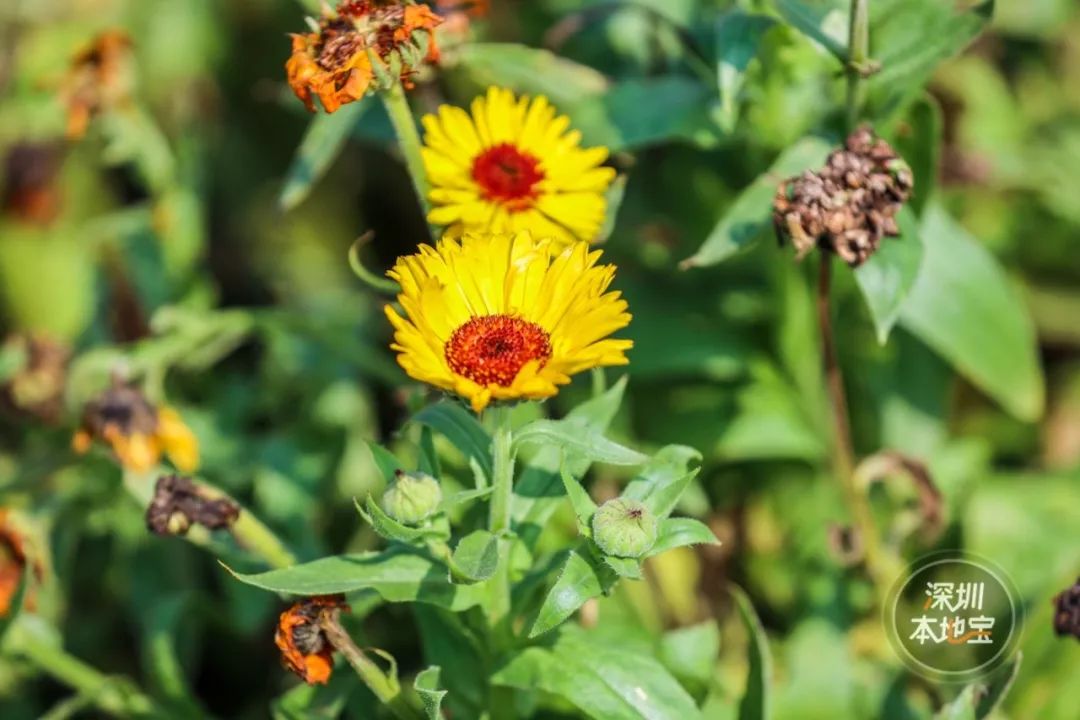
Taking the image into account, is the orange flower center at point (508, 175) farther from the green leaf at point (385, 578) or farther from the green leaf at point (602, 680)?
the green leaf at point (602, 680)

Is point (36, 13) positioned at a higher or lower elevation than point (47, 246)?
higher

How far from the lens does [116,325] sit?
2.98 metres

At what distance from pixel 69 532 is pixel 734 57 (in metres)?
1.46

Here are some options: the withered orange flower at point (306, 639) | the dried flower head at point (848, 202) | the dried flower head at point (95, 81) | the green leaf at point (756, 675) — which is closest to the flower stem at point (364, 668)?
the withered orange flower at point (306, 639)

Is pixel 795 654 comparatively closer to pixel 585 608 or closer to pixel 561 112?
pixel 585 608

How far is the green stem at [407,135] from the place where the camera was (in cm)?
149

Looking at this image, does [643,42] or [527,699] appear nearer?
[527,699]

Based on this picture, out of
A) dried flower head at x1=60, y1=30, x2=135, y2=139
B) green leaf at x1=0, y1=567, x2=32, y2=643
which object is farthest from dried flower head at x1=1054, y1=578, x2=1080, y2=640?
dried flower head at x1=60, y1=30, x2=135, y2=139

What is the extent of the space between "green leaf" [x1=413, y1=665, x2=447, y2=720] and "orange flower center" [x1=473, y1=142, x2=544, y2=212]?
1.93 feet

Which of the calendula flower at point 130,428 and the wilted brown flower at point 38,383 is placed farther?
the wilted brown flower at point 38,383

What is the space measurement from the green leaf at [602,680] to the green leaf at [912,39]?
909 millimetres

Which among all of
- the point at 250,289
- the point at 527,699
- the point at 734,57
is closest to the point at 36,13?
the point at 250,289

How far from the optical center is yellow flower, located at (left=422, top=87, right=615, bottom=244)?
5.00 ft

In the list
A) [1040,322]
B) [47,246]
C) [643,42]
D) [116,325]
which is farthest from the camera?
[47,246]
